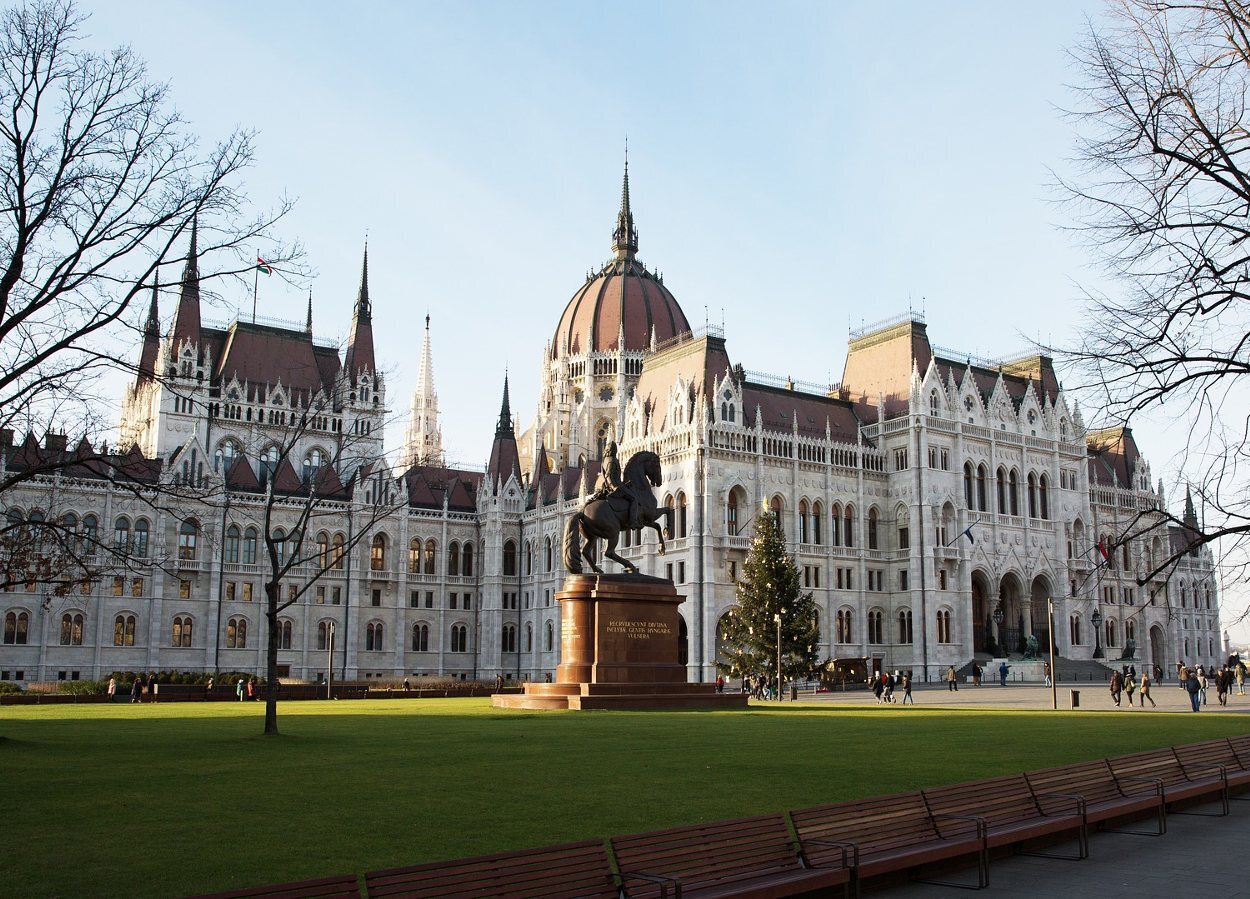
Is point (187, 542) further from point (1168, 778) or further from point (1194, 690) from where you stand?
point (1168, 778)

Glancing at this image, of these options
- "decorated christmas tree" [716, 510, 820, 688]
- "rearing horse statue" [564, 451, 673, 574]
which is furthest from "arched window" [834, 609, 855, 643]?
"rearing horse statue" [564, 451, 673, 574]

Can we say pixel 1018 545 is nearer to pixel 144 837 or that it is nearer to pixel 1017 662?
pixel 1017 662

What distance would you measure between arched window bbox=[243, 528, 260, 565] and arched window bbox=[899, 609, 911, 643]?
44.5 metres

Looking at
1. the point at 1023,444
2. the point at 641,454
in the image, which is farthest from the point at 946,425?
the point at 641,454

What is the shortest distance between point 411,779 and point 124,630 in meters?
65.6

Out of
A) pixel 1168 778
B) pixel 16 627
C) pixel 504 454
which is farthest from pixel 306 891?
pixel 504 454

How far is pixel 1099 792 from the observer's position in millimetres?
15492

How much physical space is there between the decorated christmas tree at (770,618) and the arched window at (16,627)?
43.2 m

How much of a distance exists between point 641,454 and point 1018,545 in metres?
55.2

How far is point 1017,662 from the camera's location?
78875mm

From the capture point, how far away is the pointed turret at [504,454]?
3809 inches

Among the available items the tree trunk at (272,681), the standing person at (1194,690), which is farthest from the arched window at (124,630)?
the standing person at (1194,690)

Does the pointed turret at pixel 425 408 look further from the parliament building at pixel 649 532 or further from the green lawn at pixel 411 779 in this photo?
the green lawn at pixel 411 779

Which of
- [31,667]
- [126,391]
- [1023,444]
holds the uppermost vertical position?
[126,391]
